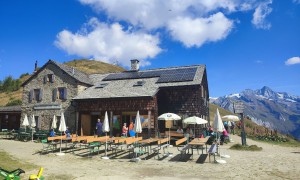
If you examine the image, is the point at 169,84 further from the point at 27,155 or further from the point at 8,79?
the point at 8,79

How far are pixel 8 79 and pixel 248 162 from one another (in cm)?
7512

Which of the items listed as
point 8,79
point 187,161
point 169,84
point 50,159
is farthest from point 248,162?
point 8,79

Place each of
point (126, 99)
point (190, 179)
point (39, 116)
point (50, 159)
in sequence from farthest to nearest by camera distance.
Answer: point (39, 116) < point (126, 99) < point (50, 159) < point (190, 179)

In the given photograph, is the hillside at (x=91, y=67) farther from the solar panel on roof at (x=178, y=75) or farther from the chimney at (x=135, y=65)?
the solar panel on roof at (x=178, y=75)

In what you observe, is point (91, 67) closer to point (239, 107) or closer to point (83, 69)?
point (83, 69)

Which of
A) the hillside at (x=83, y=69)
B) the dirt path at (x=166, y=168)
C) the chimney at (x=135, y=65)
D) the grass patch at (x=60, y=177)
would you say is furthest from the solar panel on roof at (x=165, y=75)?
the hillside at (x=83, y=69)

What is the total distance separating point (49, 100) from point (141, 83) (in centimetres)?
1020

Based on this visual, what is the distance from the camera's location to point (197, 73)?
24422mm

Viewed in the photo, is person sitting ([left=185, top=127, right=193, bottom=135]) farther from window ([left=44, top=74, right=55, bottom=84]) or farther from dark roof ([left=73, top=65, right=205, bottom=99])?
window ([left=44, top=74, right=55, bottom=84])

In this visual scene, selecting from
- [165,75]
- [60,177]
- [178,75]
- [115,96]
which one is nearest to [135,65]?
[165,75]

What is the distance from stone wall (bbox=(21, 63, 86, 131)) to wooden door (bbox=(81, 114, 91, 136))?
0.92m

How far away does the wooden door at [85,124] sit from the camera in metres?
24.9

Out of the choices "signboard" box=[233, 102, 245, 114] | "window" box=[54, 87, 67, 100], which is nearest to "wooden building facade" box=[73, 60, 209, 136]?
"window" box=[54, 87, 67, 100]

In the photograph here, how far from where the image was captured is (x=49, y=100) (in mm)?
26969
